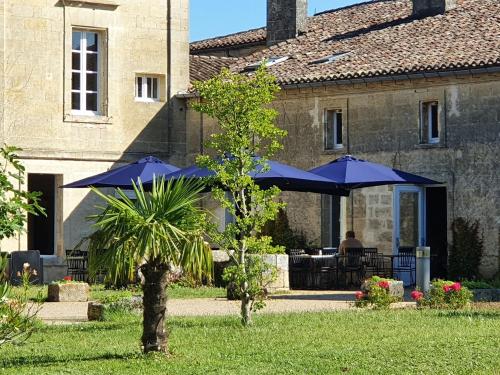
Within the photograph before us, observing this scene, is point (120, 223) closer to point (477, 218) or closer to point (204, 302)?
point (204, 302)

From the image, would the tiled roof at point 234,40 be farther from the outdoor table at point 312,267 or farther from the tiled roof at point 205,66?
the outdoor table at point 312,267

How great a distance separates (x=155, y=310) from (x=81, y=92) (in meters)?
18.3

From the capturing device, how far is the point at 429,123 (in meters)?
29.6

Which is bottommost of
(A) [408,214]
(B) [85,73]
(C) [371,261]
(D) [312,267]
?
(D) [312,267]

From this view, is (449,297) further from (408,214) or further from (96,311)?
(408,214)

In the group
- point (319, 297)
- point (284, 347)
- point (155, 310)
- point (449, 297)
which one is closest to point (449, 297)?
point (449, 297)

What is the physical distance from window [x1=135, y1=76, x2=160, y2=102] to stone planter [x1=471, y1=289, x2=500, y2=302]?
1283 centimetres

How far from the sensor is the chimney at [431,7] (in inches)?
1325

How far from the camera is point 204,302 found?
22.5 metres

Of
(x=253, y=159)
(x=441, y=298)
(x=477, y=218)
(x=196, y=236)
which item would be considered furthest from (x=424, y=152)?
(x=196, y=236)

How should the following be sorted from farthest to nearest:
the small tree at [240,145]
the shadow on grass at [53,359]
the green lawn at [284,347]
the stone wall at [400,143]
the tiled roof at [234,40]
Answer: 1. the tiled roof at [234,40]
2. the stone wall at [400,143]
3. the small tree at [240,145]
4. the shadow on grass at [53,359]
5. the green lawn at [284,347]

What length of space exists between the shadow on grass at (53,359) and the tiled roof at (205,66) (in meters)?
20.3

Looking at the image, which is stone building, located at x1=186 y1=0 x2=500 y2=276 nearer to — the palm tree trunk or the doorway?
the doorway

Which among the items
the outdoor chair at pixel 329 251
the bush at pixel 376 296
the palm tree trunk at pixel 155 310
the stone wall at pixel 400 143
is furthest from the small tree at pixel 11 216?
the outdoor chair at pixel 329 251
